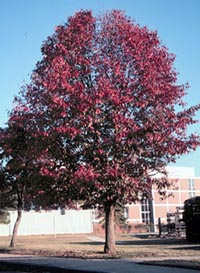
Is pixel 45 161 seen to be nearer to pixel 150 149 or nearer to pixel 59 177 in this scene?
pixel 59 177

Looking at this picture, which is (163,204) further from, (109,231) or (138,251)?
(109,231)

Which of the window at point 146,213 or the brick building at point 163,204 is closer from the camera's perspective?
the brick building at point 163,204

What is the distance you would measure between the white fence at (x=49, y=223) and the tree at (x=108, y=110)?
3667 centimetres

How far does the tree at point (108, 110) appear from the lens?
18.4 meters

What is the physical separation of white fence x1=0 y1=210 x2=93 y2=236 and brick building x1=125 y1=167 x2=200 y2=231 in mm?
17194

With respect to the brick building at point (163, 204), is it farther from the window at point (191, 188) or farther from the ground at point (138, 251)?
the ground at point (138, 251)

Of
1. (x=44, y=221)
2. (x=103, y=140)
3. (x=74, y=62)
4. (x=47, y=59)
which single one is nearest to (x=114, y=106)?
(x=103, y=140)

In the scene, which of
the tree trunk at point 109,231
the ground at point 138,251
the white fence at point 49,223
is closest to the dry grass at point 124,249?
the ground at point 138,251

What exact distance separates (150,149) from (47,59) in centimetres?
585

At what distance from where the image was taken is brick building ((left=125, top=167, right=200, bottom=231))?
261 feet

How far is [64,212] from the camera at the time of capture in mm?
58250

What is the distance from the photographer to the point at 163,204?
83688 millimetres

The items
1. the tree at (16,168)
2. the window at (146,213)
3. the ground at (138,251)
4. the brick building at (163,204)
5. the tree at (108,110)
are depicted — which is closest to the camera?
the ground at (138,251)

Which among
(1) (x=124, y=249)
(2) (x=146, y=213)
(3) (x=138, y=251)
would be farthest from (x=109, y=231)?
(2) (x=146, y=213)
